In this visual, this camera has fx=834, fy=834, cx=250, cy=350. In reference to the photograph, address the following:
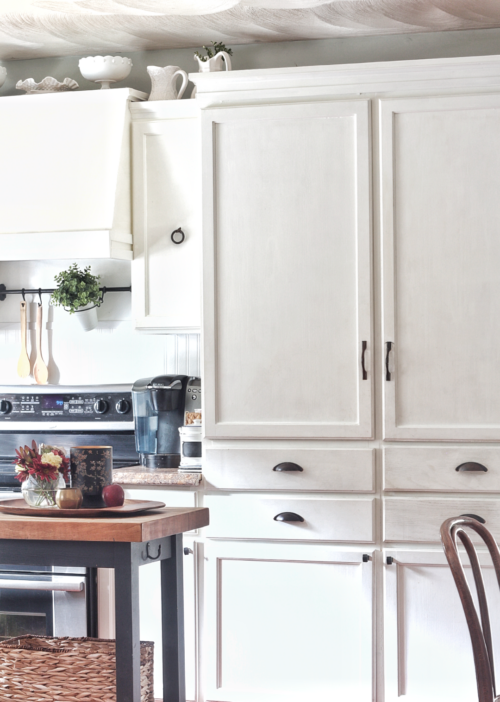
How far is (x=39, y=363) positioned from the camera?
3479 mm

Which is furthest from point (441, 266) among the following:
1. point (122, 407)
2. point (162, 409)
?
point (122, 407)

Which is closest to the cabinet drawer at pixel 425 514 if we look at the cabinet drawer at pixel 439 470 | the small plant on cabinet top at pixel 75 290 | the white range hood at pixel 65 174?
the cabinet drawer at pixel 439 470

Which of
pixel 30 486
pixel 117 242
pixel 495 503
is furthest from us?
pixel 117 242

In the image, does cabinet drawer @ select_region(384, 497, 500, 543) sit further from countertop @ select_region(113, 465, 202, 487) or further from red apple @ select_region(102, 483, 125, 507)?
red apple @ select_region(102, 483, 125, 507)

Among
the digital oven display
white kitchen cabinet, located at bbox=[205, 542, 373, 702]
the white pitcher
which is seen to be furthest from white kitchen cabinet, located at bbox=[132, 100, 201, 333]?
white kitchen cabinet, located at bbox=[205, 542, 373, 702]

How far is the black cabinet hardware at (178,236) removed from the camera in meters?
3.06

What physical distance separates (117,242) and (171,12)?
0.87 m

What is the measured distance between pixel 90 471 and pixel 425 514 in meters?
1.20

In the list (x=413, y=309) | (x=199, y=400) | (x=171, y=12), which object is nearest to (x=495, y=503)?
(x=413, y=309)

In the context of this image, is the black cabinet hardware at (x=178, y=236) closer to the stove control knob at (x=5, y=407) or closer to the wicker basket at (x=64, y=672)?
the stove control knob at (x=5, y=407)

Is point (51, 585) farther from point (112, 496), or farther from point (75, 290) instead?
point (75, 290)

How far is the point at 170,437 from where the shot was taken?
122 inches

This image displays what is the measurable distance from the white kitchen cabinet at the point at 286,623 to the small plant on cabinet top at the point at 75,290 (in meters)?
1.14

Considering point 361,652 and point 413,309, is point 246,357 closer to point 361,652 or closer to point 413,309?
point 413,309
